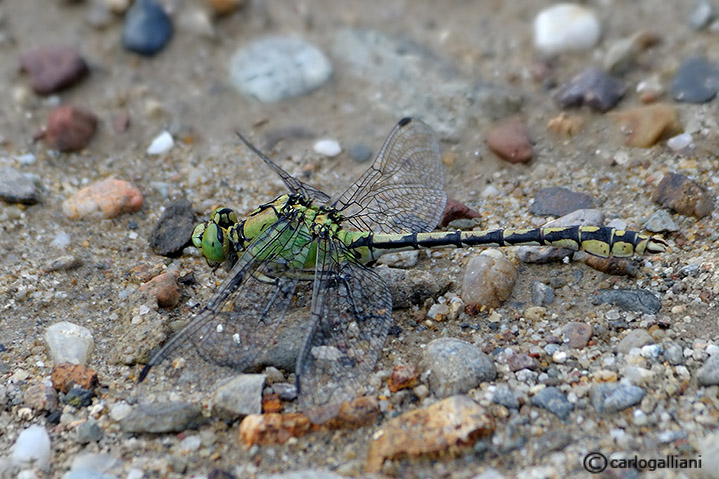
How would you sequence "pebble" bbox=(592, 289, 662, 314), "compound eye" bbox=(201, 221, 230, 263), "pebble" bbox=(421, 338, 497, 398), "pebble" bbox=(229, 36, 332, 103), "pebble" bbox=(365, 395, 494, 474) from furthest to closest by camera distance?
"pebble" bbox=(229, 36, 332, 103)
"compound eye" bbox=(201, 221, 230, 263)
"pebble" bbox=(592, 289, 662, 314)
"pebble" bbox=(421, 338, 497, 398)
"pebble" bbox=(365, 395, 494, 474)

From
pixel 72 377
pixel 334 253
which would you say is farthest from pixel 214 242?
pixel 72 377

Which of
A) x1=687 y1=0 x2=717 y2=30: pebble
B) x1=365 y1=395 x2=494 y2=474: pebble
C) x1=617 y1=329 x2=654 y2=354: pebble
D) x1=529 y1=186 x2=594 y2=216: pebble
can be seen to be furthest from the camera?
x1=687 y1=0 x2=717 y2=30: pebble

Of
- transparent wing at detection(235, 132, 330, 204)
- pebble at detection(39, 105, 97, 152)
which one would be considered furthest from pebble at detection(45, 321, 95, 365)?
pebble at detection(39, 105, 97, 152)

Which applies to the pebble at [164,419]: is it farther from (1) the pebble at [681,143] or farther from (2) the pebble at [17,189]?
(1) the pebble at [681,143]

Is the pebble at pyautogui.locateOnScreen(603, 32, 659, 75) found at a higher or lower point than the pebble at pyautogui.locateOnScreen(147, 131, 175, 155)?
higher

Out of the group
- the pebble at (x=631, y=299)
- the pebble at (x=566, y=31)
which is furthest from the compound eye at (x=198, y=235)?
the pebble at (x=566, y=31)

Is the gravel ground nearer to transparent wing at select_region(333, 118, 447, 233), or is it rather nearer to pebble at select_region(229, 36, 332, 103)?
pebble at select_region(229, 36, 332, 103)
